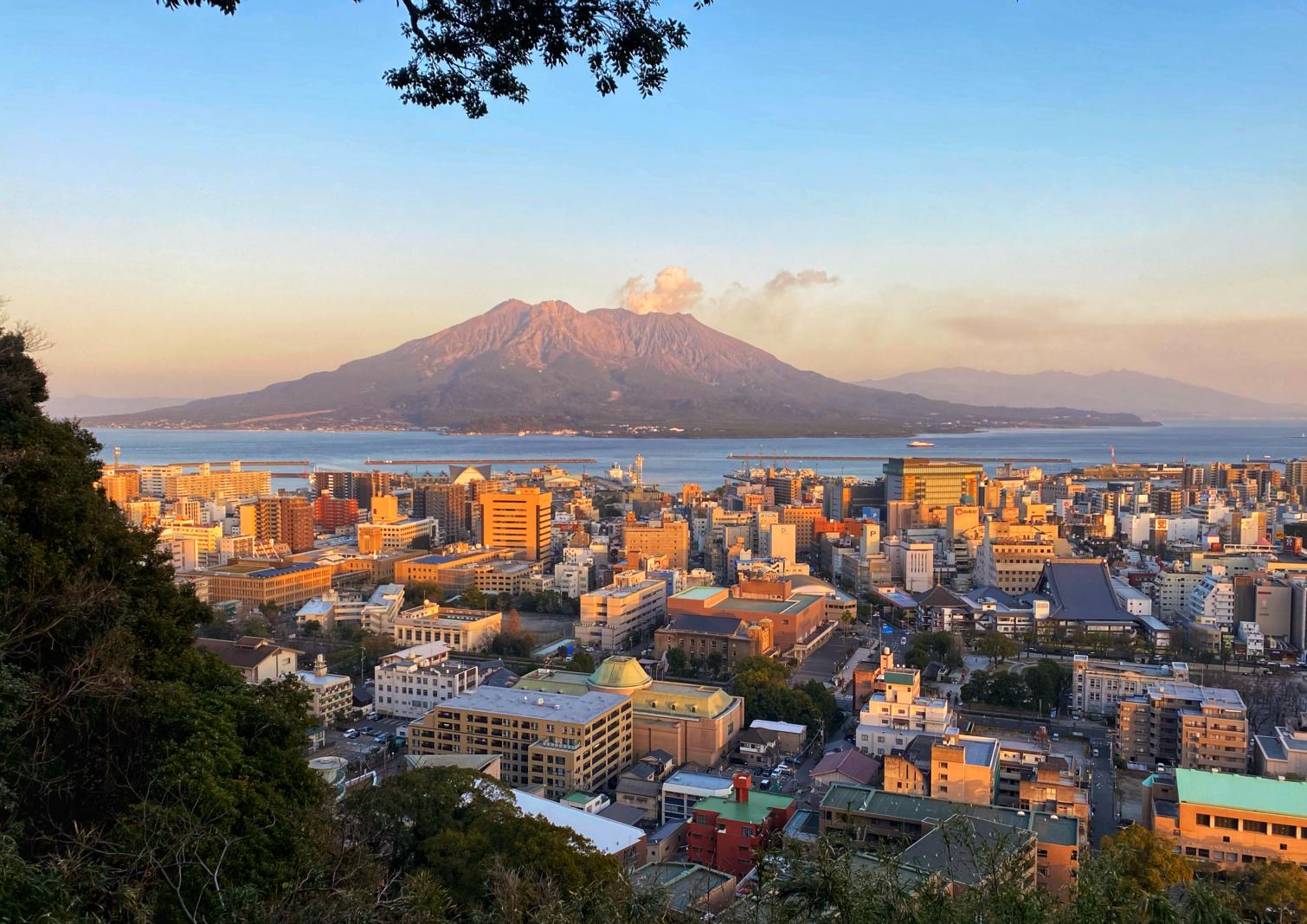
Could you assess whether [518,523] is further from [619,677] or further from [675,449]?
[675,449]

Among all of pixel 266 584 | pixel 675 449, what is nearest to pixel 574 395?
pixel 675 449

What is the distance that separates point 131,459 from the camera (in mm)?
36406

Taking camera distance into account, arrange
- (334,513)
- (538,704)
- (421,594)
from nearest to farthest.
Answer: (538,704)
(421,594)
(334,513)

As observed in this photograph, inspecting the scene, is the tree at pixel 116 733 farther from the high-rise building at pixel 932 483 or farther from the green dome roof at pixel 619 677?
the high-rise building at pixel 932 483

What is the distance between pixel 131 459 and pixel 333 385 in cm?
3056

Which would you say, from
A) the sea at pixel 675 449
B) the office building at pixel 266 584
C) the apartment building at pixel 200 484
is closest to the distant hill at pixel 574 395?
the sea at pixel 675 449

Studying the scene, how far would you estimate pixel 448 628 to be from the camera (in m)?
9.98

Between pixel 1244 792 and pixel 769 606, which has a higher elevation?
pixel 1244 792

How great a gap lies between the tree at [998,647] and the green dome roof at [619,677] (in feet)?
12.4

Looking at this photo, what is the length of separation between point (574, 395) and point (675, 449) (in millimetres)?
15580

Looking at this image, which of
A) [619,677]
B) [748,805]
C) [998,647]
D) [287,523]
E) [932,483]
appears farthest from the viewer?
[932,483]

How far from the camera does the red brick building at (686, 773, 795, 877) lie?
502 centimetres

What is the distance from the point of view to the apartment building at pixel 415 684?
7.84 meters

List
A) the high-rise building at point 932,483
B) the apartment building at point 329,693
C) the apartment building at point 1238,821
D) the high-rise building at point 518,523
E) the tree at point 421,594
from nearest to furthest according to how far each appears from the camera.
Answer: the apartment building at point 1238,821 < the apartment building at point 329,693 < the tree at point 421,594 < the high-rise building at point 518,523 < the high-rise building at point 932,483
